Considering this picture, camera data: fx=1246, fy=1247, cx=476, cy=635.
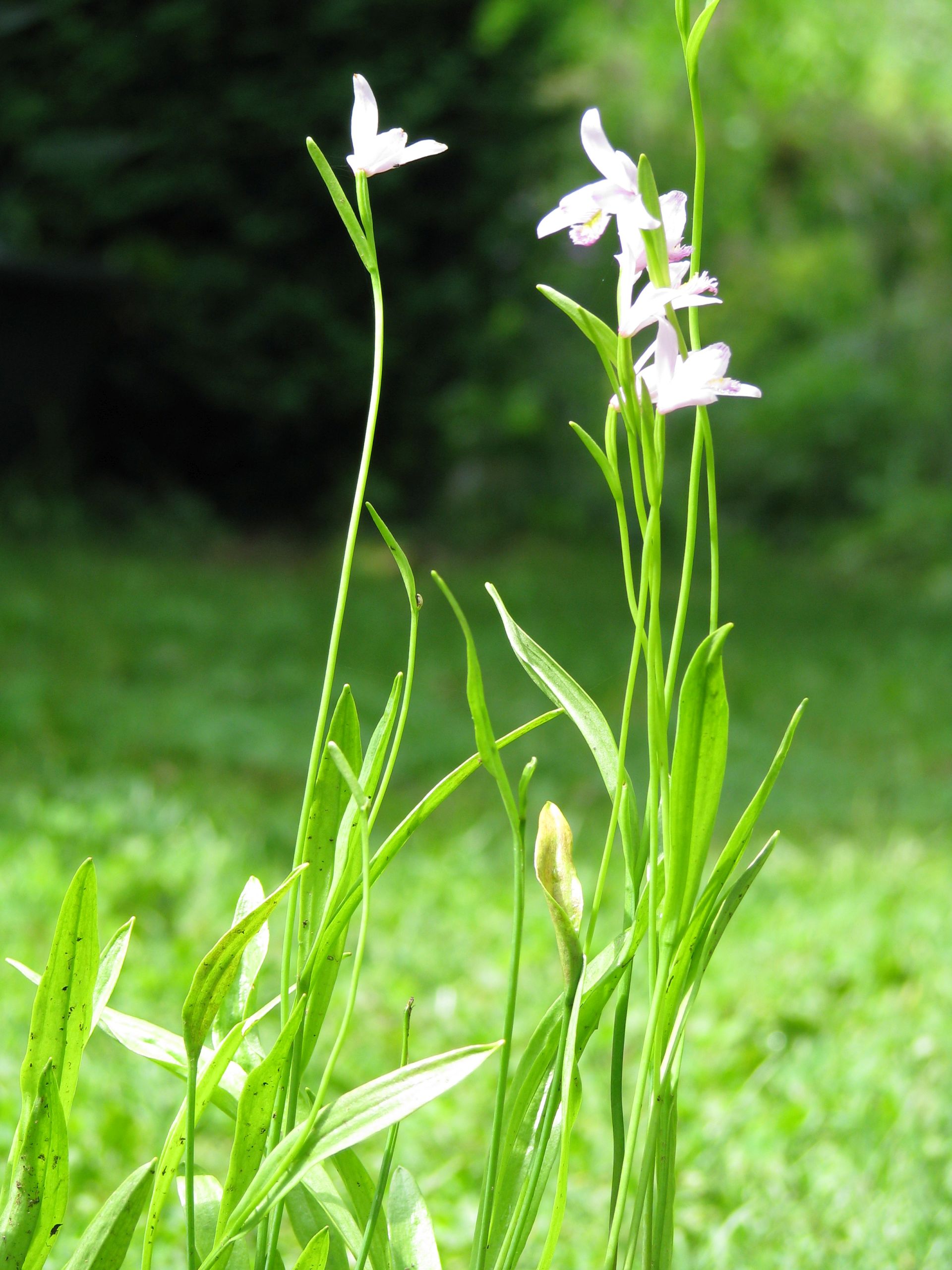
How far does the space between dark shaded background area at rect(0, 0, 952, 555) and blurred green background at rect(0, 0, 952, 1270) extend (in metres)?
0.02

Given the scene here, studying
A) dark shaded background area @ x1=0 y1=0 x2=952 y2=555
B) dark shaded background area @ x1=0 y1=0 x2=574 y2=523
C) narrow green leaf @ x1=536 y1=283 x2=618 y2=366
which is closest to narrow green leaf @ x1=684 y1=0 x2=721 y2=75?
narrow green leaf @ x1=536 y1=283 x2=618 y2=366

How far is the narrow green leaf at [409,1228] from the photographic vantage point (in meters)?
0.67

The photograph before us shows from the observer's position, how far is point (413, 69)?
4.37 meters

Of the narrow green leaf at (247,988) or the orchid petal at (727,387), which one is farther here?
the narrow green leaf at (247,988)

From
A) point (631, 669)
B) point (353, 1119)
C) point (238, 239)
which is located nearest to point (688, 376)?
point (631, 669)

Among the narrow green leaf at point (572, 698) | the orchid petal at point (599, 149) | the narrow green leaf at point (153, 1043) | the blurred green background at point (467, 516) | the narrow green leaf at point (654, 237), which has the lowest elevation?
the narrow green leaf at point (153, 1043)

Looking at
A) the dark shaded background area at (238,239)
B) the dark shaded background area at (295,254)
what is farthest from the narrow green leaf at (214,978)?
the dark shaded background area at (238,239)

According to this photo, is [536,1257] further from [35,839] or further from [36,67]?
[36,67]

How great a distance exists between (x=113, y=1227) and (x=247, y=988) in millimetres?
127

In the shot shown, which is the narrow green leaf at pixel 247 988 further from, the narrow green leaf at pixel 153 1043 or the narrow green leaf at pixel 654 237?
the narrow green leaf at pixel 654 237

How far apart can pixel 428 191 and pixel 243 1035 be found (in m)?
4.36

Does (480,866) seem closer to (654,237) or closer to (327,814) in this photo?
(327,814)

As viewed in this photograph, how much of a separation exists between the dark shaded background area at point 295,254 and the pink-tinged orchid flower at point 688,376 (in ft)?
9.29

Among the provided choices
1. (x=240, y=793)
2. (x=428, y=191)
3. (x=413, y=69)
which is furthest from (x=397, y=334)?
(x=240, y=793)
